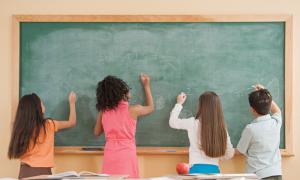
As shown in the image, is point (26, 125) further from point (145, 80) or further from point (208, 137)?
point (208, 137)

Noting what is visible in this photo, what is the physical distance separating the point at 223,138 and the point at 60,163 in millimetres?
1346

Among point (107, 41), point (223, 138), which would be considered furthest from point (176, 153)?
point (107, 41)

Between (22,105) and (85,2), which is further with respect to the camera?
(85,2)

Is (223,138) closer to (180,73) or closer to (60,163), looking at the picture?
(180,73)

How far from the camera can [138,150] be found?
432 centimetres

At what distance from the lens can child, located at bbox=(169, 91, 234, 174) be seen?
157 inches

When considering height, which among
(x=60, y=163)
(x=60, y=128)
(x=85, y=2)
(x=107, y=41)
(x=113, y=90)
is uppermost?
(x=85, y=2)

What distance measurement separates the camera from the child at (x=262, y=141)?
3.99 meters

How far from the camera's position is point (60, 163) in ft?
14.4

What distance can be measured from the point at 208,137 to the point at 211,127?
3.1 inches

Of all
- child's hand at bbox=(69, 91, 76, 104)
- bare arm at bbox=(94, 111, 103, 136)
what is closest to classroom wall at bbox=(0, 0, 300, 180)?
bare arm at bbox=(94, 111, 103, 136)

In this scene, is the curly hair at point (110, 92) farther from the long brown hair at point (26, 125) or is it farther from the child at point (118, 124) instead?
the long brown hair at point (26, 125)

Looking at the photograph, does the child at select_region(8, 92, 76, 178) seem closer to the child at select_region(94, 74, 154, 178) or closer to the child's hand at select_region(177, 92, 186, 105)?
the child at select_region(94, 74, 154, 178)

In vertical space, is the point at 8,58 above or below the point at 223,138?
above
